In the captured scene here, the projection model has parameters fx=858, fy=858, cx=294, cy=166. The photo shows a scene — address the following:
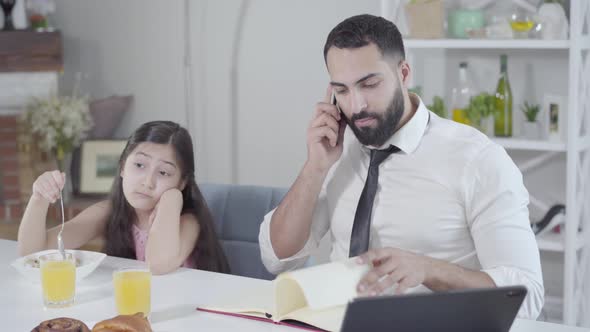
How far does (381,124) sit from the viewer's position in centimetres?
193

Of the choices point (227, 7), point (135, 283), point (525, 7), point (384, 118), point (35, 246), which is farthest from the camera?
point (227, 7)

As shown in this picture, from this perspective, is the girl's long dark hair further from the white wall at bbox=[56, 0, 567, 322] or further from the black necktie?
the white wall at bbox=[56, 0, 567, 322]

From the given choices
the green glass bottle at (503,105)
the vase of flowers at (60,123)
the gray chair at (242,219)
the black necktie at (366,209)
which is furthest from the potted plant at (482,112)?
the vase of flowers at (60,123)

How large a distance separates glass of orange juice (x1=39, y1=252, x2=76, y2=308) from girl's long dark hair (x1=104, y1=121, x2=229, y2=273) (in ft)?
1.85

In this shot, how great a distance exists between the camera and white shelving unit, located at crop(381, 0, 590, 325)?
2979mm

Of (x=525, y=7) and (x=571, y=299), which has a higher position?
(x=525, y=7)

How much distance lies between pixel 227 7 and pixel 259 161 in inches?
29.6

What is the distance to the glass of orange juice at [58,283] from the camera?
67.2 inches

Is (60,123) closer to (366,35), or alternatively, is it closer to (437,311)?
(366,35)

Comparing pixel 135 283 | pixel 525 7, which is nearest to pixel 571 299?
pixel 525 7

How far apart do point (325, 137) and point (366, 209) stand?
21cm

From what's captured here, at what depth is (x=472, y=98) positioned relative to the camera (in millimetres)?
3270

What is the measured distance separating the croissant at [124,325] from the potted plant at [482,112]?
6.68 ft

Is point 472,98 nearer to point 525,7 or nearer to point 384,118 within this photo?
point 525,7
